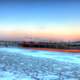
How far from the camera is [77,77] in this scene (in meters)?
3.69

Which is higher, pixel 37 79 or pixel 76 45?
pixel 76 45

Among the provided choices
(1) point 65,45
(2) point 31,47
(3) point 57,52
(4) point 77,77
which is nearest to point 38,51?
(2) point 31,47

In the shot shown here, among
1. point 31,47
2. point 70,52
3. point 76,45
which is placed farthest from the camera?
point 31,47

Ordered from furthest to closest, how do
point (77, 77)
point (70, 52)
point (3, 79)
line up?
1. point (70, 52)
2. point (77, 77)
3. point (3, 79)

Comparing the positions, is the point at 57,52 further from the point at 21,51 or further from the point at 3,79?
the point at 3,79

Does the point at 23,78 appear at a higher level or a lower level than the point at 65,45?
lower

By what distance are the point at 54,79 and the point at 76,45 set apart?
4.28 meters

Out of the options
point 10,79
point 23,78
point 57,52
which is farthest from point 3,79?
point 57,52

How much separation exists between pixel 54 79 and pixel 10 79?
26.3 inches

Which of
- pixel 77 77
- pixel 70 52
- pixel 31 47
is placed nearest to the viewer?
pixel 77 77

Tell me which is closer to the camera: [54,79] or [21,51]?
[54,79]

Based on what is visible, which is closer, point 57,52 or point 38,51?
point 57,52

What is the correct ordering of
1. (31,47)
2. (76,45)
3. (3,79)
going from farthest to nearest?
(31,47), (76,45), (3,79)

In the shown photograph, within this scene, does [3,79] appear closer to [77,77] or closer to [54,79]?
[54,79]
